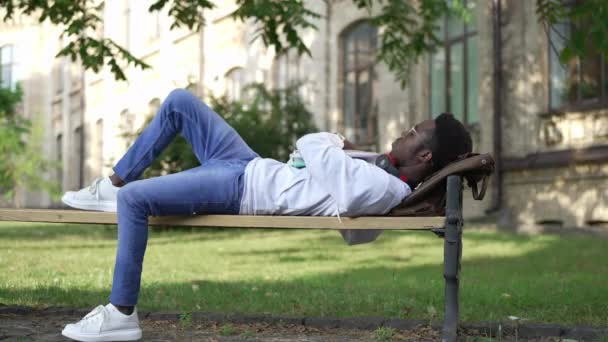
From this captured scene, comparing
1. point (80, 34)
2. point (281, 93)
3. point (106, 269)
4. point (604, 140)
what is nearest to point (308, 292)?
point (106, 269)

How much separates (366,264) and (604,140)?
6.45 m

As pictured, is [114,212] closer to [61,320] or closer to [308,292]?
[61,320]

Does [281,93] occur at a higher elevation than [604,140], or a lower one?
higher

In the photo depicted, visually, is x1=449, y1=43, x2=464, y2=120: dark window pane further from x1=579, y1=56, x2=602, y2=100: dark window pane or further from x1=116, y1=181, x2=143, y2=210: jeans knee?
x1=116, y1=181, x2=143, y2=210: jeans knee

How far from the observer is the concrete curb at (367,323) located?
4.84 m

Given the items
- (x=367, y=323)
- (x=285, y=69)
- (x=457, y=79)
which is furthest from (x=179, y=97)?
(x=285, y=69)

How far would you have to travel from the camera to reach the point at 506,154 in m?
17.8

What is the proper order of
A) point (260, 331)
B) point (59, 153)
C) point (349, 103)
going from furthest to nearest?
1. point (59, 153)
2. point (349, 103)
3. point (260, 331)

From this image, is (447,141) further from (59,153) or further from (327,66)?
(59,153)

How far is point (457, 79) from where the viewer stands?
1961 centimetres

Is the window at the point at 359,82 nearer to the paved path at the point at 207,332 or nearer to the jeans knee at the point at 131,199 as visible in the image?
the paved path at the point at 207,332

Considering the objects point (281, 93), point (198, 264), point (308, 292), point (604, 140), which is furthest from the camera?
point (281, 93)

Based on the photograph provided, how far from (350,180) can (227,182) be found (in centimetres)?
Result: 66

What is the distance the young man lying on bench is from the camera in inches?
176
